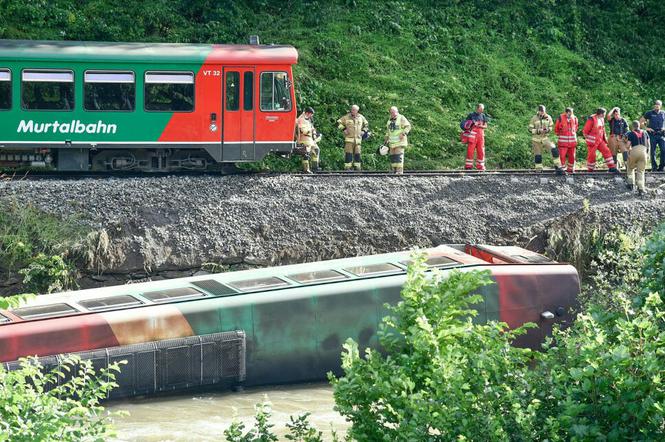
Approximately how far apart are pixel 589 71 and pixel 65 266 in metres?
19.3

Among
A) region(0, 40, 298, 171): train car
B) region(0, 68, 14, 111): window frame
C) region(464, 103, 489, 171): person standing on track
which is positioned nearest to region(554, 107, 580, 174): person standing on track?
region(464, 103, 489, 171): person standing on track

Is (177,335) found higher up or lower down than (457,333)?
lower down

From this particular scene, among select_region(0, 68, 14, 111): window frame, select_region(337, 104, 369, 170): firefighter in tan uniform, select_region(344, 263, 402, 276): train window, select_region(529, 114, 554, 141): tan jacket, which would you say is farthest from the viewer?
select_region(337, 104, 369, 170): firefighter in tan uniform

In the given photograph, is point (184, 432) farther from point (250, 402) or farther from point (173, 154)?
point (173, 154)

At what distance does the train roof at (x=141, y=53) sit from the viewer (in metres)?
21.1

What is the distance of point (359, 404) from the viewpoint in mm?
8391

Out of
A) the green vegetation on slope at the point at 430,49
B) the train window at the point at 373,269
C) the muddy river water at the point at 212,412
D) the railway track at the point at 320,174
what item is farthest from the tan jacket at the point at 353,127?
the muddy river water at the point at 212,412

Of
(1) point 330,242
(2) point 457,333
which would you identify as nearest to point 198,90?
(1) point 330,242

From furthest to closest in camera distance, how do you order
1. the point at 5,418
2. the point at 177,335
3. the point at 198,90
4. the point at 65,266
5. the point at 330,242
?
1. the point at 198,90
2. the point at 330,242
3. the point at 65,266
4. the point at 177,335
5. the point at 5,418

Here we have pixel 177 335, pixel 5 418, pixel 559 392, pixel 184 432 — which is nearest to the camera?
pixel 5 418

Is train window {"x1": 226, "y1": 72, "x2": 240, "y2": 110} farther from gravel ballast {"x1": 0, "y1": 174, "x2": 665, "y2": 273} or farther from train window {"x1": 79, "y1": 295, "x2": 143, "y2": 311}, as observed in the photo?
train window {"x1": 79, "y1": 295, "x2": 143, "y2": 311}

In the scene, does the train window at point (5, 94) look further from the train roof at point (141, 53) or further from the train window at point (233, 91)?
the train window at point (233, 91)

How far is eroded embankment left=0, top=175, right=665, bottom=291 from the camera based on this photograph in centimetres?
1947

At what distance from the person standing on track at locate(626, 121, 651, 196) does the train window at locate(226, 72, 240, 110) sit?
809 centimetres
